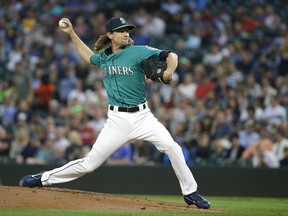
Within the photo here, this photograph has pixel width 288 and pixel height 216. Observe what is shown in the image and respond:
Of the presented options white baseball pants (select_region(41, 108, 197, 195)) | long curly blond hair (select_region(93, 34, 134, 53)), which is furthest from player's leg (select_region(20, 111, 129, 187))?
long curly blond hair (select_region(93, 34, 134, 53))

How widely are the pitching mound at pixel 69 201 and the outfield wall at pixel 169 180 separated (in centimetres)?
407

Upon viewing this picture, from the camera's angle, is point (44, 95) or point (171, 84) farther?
point (44, 95)

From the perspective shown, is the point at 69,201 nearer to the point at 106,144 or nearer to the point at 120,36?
the point at 106,144

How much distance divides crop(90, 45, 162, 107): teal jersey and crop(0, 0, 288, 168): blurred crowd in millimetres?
5209

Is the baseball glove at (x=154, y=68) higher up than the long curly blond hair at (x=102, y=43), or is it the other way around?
the long curly blond hair at (x=102, y=43)

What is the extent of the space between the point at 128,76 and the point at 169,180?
508cm

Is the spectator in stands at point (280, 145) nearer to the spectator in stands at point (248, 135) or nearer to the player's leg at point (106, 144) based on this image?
the spectator in stands at point (248, 135)

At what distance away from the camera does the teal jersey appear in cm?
886

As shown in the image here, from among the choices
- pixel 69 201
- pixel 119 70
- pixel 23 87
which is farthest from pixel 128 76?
pixel 23 87

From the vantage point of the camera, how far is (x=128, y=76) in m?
8.89

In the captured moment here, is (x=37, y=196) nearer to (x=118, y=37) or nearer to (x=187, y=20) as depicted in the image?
(x=118, y=37)

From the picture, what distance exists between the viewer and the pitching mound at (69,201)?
28.8ft

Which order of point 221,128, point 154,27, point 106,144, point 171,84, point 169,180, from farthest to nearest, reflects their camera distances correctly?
point 154,27, point 171,84, point 221,128, point 169,180, point 106,144

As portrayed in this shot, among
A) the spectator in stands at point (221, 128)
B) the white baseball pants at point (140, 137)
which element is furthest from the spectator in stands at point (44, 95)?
the white baseball pants at point (140, 137)
